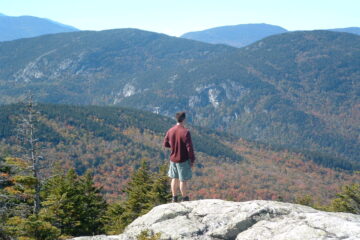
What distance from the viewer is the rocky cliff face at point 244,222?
10.6 meters

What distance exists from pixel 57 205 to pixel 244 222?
44.1ft

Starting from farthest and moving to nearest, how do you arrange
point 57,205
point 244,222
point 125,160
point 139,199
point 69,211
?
point 125,160, point 139,199, point 69,211, point 57,205, point 244,222

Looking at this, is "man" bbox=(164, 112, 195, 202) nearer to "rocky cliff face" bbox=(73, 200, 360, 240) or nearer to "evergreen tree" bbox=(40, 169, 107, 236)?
"rocky cliff face" bbox=(73, 200, 360, 240)

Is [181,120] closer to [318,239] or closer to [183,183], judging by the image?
Answer: [183,183]

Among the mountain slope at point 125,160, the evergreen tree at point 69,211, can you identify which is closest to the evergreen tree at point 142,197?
the evergreen tree at point 69,211

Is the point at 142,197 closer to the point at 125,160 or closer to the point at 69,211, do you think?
the point at 69,211

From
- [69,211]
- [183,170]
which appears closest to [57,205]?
[69,211]

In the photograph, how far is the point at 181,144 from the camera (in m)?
14.9

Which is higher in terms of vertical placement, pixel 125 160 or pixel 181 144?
pixel 181 144

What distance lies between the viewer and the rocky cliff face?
1065 centimetres

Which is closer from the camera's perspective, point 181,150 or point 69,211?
point 181,150

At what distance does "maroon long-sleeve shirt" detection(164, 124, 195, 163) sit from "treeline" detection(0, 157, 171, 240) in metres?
6.72

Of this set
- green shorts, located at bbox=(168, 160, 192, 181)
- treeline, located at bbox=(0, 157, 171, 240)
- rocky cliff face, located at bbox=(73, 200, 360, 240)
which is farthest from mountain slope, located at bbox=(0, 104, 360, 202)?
rocky cliff face, located at bbox=(73, 200, 360, 240)

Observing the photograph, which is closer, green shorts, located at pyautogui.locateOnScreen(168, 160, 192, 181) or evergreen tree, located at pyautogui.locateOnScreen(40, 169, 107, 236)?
green shorts, located at pyautogui.locateOnScreen(168, 160, 192, 181)
